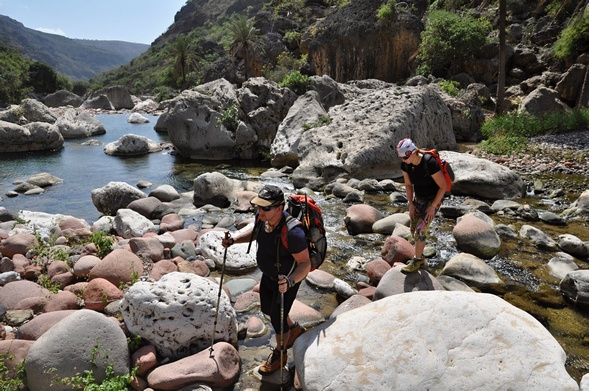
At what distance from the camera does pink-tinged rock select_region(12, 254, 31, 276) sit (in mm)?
6546

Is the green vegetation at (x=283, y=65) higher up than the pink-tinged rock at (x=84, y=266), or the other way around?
the green vegetation at (x=283, y=65)

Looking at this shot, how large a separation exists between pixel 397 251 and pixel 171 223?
18.0 feet

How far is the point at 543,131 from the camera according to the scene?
58.4ft

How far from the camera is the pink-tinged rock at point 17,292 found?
540 centimetres

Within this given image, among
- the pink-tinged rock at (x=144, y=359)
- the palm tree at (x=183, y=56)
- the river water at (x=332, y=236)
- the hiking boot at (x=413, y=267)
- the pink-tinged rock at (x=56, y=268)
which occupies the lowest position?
Answer: the river water at (x=332, y=236)

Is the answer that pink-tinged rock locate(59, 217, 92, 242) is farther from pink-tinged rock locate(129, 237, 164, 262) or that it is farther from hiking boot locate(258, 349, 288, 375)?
hiking boot locate(258, 349, 288, 375)

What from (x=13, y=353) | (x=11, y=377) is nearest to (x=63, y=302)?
(x=13, y=353)

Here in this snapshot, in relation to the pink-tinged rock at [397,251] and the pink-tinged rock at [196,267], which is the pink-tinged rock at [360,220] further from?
the pink-tinged rock at [196,267]

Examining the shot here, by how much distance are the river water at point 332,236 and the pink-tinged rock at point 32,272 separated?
356 cm

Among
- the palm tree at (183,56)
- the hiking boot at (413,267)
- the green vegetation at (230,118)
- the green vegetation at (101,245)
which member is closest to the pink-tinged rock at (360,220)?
the hiking boot at (413,267)

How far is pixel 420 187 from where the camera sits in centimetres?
577

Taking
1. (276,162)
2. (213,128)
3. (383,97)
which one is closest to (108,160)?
(213,128)

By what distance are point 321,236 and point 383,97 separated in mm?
13334

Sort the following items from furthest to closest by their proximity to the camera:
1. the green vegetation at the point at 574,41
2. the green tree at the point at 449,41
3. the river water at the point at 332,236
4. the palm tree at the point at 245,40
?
the palm tree at the point at 245,40, the green tree at the point at 449,41, the green vegetation at the point at 574,41, the river water at the point at 332,236
